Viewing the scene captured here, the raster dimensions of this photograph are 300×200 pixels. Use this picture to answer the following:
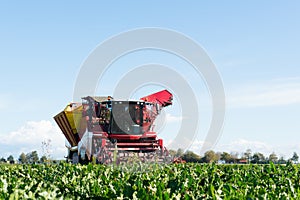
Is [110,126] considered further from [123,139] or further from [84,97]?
[84,97]

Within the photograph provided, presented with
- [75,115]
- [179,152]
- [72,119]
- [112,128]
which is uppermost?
[75,115]

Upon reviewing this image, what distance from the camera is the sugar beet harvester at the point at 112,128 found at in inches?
685

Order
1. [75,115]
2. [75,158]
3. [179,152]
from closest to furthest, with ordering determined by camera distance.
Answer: [179,152]
[75,115]
[75,158]

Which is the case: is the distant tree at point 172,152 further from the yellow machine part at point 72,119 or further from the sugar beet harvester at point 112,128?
the yellow machine part at point 72,119

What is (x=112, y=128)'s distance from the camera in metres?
18.3

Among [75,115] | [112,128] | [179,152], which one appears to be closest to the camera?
→ [179,152]

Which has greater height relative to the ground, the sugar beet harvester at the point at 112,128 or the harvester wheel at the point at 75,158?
the sugar beet harvester at the point at 112,128

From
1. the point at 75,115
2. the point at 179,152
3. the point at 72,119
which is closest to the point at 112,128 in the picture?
the point at 75,115

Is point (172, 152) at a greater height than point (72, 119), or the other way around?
point (72, 119)

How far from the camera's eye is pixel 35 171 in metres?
10.7

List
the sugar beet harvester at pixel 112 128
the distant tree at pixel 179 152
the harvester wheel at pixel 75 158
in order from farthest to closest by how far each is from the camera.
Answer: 1. the harvester wheel at pixel 75 158
2. the distant tree at pixel 179 152
3. the sugar beet harvester at pixel 112 128

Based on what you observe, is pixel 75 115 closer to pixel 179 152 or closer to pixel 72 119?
pixel 72 119

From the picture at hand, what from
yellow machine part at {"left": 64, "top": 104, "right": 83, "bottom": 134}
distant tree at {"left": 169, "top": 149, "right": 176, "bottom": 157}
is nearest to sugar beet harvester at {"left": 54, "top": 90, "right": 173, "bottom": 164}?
yellow machine part at {"left": 64, "top": 104, "right": 83, "bottom": 134}

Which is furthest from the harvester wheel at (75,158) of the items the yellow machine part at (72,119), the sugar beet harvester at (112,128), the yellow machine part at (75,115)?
the yellow machine part at (75,115)
